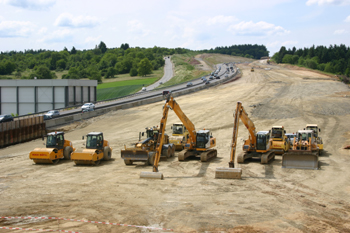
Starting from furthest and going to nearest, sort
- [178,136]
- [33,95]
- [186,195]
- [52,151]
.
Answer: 1. [33,95]
2. [178,136]
3. [52,151]
4. [186,195]

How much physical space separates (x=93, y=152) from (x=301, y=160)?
14441 millimetres

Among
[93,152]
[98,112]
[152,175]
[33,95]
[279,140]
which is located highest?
[33,95]

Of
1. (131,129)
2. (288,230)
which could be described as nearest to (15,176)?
(288,230)

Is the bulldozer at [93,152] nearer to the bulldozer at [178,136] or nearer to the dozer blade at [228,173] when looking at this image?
the bulldozer at [178,136]

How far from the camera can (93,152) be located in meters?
26.3

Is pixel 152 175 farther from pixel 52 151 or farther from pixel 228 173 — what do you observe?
pixel 52 151

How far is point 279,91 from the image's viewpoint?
70812mm

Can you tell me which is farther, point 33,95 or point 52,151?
point 33,95

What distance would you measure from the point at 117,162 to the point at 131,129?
18.2m

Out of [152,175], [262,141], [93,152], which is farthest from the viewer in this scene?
[262,141]

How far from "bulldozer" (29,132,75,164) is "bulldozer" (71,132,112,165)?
2.09m

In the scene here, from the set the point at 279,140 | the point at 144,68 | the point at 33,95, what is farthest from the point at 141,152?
the point at 144,68

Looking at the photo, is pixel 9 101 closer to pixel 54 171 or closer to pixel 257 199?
pixel 54 171

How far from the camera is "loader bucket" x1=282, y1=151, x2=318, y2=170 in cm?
2425
